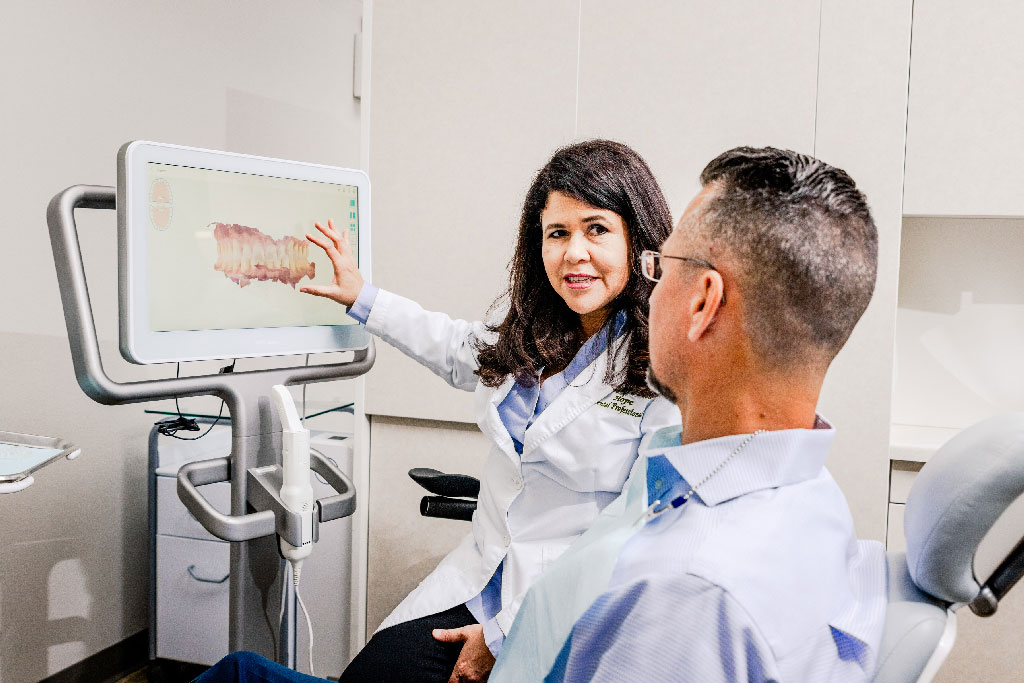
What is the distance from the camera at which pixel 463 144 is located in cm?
217

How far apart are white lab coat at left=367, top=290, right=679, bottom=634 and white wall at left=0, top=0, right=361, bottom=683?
114 cm

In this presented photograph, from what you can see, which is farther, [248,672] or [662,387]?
[248,672]

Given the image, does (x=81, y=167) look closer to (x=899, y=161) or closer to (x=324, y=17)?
(x=324, y=17)

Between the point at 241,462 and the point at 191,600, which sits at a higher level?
the point at 241,462

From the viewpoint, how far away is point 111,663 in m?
2.31

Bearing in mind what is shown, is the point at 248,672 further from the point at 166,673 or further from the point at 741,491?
the point at 166,673

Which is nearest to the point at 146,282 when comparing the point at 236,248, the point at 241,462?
the point at 236,248

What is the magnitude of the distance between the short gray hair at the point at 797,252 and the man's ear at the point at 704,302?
0.02 metres

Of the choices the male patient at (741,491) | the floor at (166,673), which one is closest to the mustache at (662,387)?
the male patient at (741,491)

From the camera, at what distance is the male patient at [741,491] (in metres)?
0.67

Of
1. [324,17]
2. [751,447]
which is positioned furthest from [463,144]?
[751,447]

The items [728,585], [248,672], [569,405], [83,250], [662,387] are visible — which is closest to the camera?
[728,585]

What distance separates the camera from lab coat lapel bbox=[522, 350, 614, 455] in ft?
4.59

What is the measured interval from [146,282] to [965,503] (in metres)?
1.18
